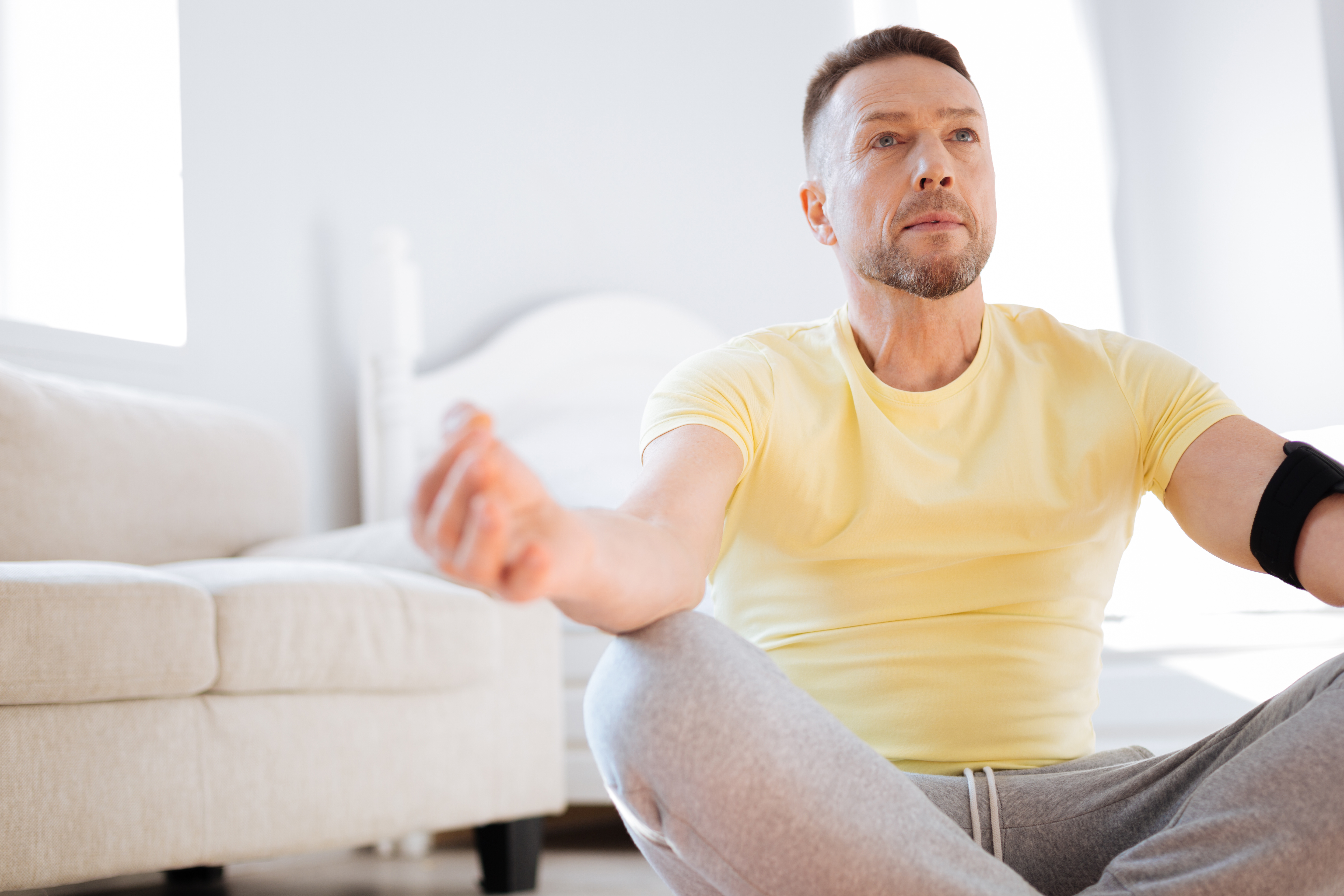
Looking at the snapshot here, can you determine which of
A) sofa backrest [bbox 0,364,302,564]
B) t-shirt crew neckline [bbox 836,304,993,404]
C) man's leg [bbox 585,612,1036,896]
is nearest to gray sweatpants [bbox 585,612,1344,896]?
man's leg [bbox 585,612,1036,896]

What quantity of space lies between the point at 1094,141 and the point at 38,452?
9.99 feet

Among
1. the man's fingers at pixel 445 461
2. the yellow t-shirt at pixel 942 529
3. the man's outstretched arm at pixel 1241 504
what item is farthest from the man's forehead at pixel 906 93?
Answer: the man's fingers at pixel 445 461

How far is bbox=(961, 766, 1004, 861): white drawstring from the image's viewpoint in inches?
36.7

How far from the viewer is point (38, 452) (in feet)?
6.01

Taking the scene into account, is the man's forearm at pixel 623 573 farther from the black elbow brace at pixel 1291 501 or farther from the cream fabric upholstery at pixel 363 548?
the cream fabric upholstery at pixel 363 548

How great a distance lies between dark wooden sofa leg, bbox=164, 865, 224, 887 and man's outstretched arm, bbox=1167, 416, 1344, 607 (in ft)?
5.98

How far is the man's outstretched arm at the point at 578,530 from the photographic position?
24.1 inches

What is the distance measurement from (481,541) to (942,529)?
0.58m

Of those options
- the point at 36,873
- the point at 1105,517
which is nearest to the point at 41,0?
the point at 36,873

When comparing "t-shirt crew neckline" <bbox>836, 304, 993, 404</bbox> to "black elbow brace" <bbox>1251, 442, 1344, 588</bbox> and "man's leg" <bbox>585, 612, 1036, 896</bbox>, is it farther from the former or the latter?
"man's leg" <bbox>585, 612, 1036, 896</bbox>

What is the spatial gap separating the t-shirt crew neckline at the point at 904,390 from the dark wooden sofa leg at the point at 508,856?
1087 millimetres

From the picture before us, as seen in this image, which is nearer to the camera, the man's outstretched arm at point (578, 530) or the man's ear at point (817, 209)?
the man's outstretched arm at point (578, 530)

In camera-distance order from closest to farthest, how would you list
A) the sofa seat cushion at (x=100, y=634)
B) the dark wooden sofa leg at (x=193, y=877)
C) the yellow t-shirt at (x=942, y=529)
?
the yellow t-shirt at (x=942, y=529)
the sofa seat cushion at (x=100, y=634)
the dark wooden sofa leg at (x=193, y=877)

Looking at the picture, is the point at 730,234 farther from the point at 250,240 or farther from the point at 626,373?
the point at 250,240
